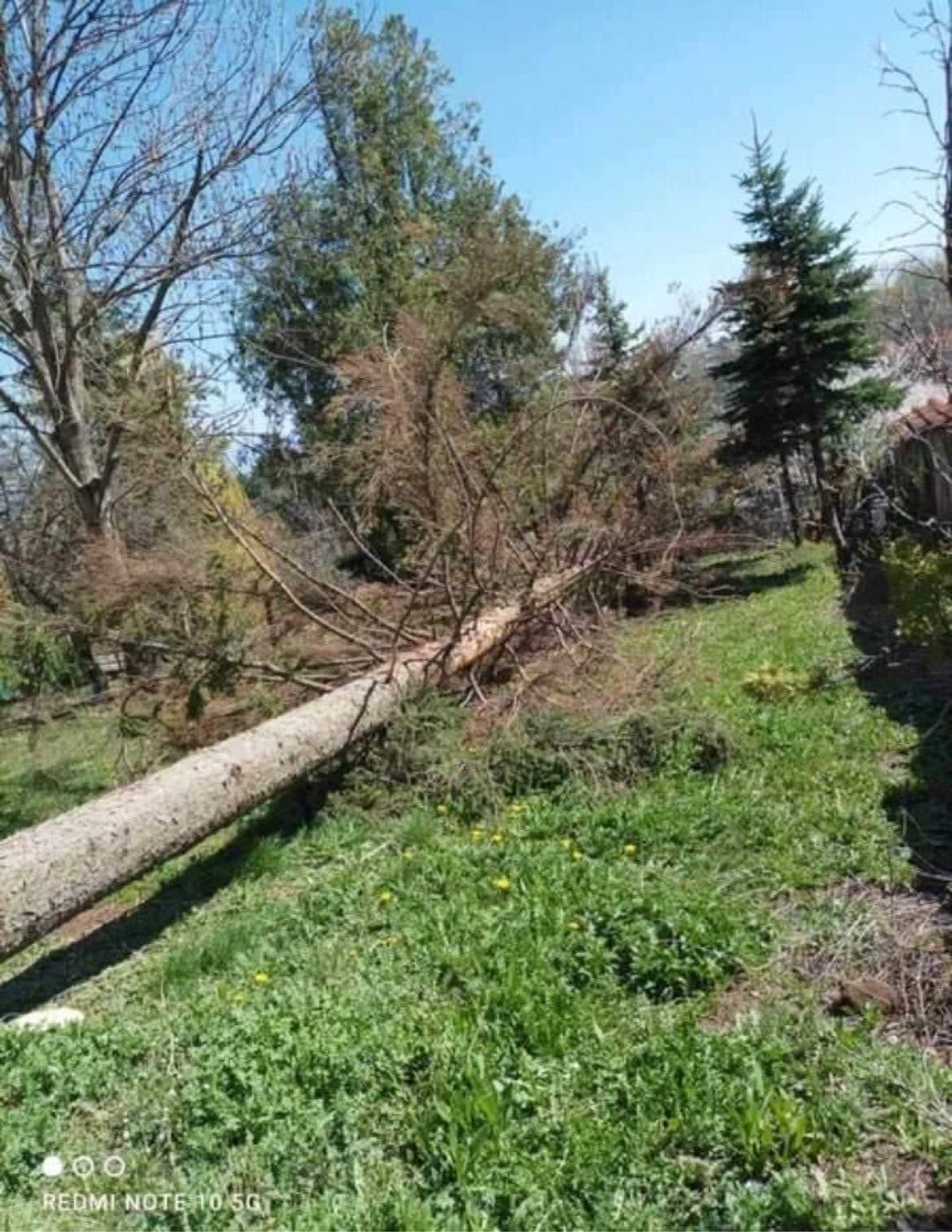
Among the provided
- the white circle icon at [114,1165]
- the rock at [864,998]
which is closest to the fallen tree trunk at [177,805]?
the white circle icon at [114,1165]

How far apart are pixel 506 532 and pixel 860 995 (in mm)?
5010

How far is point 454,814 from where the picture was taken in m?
4.70

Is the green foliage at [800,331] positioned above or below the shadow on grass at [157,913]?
above

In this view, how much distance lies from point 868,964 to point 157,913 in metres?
3.44

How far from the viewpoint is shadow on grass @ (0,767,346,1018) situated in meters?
3.81

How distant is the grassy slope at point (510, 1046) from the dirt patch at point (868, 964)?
0.09 metres

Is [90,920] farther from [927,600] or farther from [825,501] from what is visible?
[825,501]

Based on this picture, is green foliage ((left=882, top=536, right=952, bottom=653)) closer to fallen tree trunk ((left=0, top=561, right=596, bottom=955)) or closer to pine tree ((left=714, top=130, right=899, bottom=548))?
fallen tree trunk ((left=0, top=561, right=596, bottom=955))

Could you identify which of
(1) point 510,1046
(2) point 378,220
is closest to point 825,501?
(2) point 378,220

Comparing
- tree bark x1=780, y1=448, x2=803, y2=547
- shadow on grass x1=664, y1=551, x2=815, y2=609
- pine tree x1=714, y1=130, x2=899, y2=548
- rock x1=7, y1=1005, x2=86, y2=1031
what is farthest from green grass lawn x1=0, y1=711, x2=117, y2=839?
tree bark x1=780, y1=448, x2=803, y2=547

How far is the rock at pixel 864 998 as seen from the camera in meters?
2.54

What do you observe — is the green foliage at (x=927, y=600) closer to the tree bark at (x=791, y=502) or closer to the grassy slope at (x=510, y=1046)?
the grassy slope at (x=510, y=1046)

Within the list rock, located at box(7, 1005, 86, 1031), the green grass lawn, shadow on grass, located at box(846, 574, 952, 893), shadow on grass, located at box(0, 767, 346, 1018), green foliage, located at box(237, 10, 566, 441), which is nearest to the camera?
rock, located at box(7, 1005, 86, 1031)

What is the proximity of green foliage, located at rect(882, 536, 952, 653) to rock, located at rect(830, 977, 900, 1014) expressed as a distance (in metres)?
3.83
